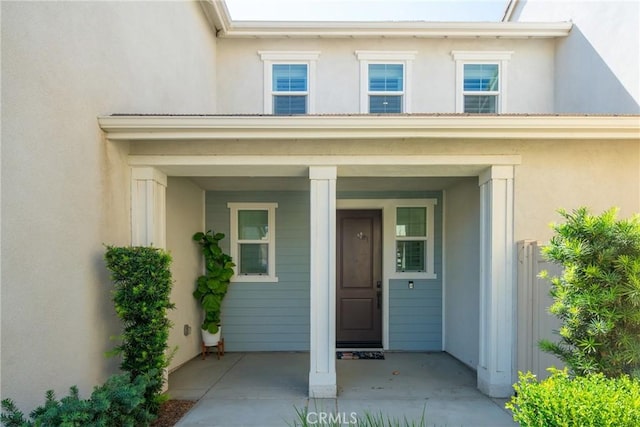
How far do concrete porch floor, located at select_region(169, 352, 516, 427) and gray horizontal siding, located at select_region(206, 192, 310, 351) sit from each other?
38 centimetres

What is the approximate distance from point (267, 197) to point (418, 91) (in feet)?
12.2

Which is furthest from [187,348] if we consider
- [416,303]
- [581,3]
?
[581,3]

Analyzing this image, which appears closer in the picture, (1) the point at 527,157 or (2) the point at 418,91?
(1) the point at 527,157

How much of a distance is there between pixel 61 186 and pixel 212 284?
3.22m

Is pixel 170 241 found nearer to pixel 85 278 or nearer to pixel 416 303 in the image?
pixel 85 278

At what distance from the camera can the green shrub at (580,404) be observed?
2.21 meters

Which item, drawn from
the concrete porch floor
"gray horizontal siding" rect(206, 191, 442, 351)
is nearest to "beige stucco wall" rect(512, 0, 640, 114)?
"gray horizontal siding" rect(206, 191, 442, 351)

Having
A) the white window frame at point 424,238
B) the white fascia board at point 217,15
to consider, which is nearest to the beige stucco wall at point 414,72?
the white fascia board at point 217,15

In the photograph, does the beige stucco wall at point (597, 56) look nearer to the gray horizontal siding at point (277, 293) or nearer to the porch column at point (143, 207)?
the gray horizontal siding at point (277, 293)

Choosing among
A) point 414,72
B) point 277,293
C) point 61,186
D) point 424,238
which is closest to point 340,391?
point 277,293

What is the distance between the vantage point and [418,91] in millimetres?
7426

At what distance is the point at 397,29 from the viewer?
725cm

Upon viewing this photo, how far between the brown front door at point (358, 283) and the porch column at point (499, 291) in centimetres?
237

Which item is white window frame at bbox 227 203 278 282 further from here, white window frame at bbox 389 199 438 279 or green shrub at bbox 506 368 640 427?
green shrub at bbox 506 368 640 427
